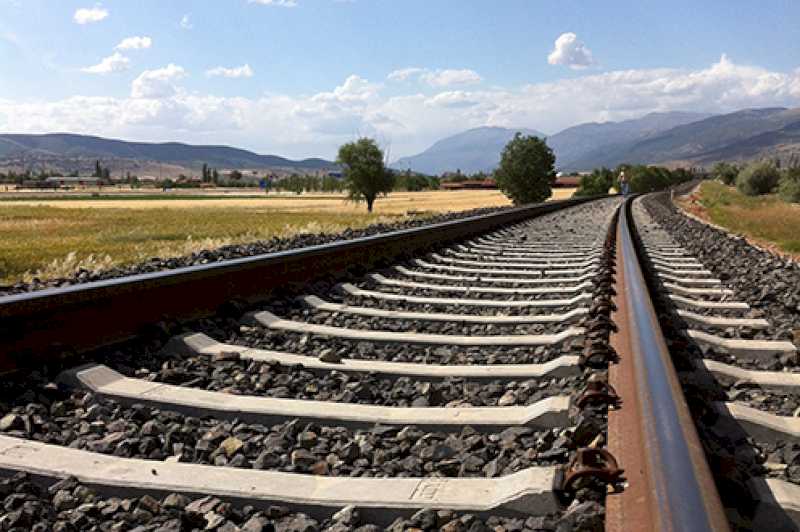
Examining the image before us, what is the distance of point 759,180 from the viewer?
247 feet

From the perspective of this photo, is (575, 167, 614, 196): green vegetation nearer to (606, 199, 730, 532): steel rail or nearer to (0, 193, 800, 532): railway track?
(0, 193, 800, 532): railway track

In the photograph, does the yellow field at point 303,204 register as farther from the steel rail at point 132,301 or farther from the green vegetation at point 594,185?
the steel rail at point 132,301

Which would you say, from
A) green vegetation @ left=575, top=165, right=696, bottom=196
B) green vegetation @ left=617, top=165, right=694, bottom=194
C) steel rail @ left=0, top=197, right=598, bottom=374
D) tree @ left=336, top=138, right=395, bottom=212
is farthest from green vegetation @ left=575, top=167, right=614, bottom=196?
steel rail @ left=0, top=197, right=598, bottom=374

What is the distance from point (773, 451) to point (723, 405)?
0.29 m

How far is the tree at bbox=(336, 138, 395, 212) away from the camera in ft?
205

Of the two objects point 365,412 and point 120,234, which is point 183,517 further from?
point 120,234

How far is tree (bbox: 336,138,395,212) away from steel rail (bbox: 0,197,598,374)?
185ft

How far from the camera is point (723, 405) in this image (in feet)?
8.18

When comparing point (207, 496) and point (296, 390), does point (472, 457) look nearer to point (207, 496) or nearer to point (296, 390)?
point (207, 496)

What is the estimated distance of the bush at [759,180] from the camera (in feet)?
247

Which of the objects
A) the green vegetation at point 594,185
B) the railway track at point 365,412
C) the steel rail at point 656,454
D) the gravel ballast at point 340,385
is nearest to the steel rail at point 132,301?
the railway track at point 365,412

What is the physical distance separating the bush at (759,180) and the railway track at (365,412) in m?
78.1

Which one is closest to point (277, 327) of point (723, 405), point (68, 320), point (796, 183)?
point (68, 320)

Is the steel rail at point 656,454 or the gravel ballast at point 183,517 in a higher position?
the steel rail at point 656,454
